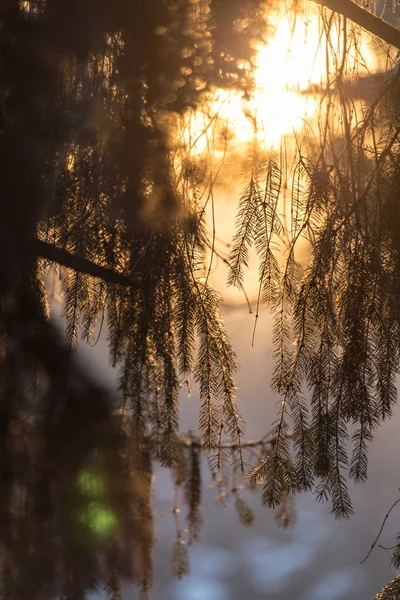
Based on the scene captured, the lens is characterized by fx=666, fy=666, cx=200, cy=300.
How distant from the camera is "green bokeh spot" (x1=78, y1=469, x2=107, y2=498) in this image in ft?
4.28

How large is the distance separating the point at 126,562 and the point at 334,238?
0.73 meters

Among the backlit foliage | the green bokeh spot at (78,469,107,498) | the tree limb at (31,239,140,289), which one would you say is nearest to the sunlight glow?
the backlit foliage

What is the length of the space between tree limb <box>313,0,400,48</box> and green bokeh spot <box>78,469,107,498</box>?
1036 millimetres

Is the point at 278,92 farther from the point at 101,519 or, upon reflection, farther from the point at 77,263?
the point at 101,519

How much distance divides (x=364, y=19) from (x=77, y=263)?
0.74 m

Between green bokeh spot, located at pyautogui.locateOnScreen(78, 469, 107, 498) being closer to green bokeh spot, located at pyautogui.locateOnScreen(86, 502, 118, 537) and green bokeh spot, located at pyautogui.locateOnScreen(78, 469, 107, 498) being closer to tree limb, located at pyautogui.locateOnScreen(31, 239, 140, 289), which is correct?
green bokeh spot, located at pyautogui.locateOnScreen(86, 502, 118, 537)

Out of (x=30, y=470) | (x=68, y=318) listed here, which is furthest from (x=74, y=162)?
(x=30, y=470)

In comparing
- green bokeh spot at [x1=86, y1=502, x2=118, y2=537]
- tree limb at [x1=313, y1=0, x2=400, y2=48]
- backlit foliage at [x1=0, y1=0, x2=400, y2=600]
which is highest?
tree limb at [x1=313, y1=0, x2=400, y2=48]

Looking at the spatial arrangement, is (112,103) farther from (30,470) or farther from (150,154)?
(30,470)

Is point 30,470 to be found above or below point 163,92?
below

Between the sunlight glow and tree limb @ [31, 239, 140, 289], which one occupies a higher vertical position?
the sunlight glow

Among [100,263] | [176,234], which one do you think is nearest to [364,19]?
[176,234]

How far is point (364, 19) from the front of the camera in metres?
1.31

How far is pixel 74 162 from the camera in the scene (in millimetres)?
1325
